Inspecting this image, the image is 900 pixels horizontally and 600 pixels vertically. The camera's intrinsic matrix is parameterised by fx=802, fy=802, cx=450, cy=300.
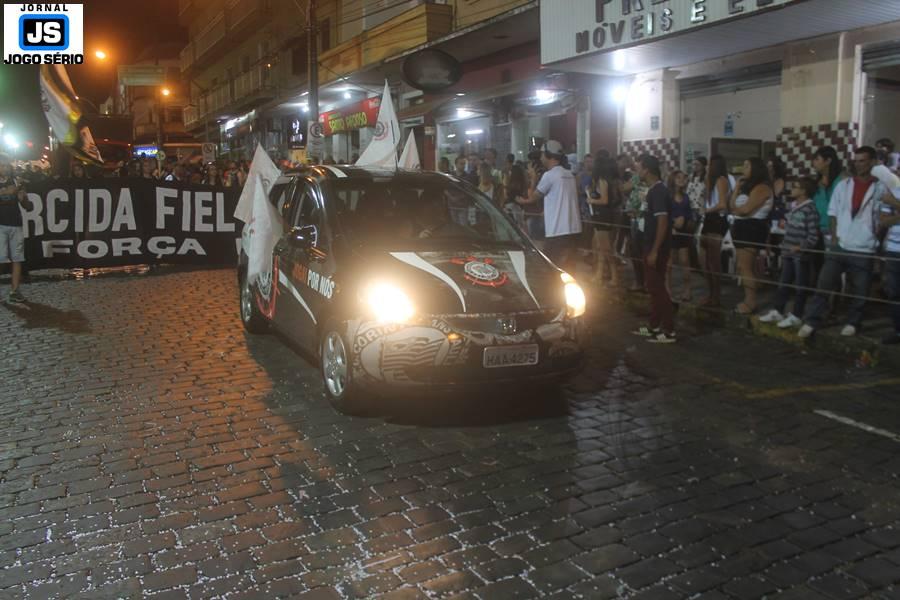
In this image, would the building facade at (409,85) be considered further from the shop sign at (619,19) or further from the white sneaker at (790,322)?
the white sneaker at (790,322)

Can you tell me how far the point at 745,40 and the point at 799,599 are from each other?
9368 mm

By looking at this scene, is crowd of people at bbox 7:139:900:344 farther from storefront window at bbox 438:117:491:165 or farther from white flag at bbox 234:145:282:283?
storefront window at bbox 438:117:491:165

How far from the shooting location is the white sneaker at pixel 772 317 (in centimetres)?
862

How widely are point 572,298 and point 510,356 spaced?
0.87m

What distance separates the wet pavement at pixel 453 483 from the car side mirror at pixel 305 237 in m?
1.19

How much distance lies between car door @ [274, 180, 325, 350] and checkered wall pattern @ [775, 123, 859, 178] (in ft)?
24.3

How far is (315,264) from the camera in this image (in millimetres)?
6547

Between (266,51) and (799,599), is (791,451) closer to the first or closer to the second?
(799,599)

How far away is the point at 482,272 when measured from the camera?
584 cm

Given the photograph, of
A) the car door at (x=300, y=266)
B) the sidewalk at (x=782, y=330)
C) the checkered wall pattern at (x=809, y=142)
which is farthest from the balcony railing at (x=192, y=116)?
the car door at (x=300, y=266)

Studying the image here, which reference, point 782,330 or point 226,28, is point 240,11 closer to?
point 226,28

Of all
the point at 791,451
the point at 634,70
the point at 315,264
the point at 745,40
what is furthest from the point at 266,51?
the point at 791,451

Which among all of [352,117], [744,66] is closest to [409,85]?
[352,117]

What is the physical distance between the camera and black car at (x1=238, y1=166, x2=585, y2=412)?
546 cm
